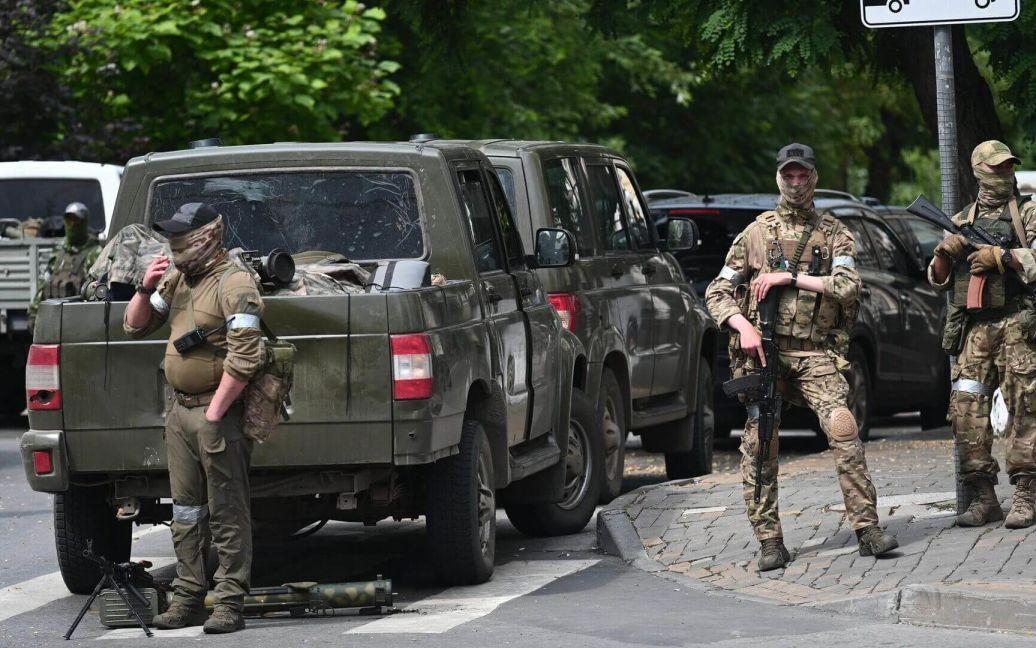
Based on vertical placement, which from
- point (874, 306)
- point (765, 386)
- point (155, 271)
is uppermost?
point (155, 271)

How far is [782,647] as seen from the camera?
22.6 ft

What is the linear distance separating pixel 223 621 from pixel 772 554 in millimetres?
2407

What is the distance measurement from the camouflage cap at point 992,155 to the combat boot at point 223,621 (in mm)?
3762

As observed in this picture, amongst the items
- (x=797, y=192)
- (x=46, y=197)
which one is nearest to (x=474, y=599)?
(x=797, y=192)

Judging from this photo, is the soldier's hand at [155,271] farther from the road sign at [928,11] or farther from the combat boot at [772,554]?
the road sign at [928,11]

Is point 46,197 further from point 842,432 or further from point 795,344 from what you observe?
point 842,432

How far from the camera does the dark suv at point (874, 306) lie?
554 inches

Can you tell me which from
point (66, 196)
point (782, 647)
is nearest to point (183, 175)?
point (782, 647)

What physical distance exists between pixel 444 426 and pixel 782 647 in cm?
179

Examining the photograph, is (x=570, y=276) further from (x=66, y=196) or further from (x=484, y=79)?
(x=484, y=79)

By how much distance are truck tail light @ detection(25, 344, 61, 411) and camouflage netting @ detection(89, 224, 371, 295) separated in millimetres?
447

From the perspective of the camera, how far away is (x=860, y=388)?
14102 millimetres

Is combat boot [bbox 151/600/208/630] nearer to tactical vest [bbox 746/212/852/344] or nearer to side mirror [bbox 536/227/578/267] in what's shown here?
tactical vest [bbox 746/212/852/344]

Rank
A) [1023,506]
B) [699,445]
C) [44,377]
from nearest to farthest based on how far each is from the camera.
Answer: [44,377] → [1023,506] → [699,445]
